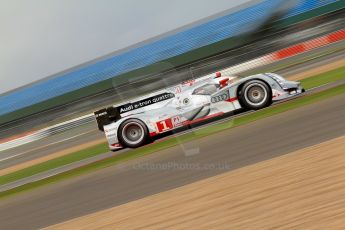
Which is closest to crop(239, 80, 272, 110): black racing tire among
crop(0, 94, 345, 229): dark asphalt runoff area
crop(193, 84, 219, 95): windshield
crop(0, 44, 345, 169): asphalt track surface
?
crop(193, 84, 219, 95): windshield

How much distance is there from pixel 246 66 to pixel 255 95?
1359cm

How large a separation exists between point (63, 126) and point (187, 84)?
14585 millimetres

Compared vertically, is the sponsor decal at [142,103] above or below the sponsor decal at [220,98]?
above

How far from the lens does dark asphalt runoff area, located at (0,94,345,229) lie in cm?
562

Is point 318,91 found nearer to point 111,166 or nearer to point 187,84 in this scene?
point 187,84

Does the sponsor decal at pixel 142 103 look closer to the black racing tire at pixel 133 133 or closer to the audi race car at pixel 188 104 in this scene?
the audi race car at pixel 188 104

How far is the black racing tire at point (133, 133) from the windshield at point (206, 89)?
124 cm

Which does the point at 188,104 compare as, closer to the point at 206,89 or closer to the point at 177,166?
the point at 206,89

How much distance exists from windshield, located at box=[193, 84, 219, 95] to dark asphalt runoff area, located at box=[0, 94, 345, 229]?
1.56 metres

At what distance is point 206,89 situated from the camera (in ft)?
32.6

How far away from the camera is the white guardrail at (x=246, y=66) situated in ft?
76.3

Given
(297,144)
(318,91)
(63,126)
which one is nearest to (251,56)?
(63,126)

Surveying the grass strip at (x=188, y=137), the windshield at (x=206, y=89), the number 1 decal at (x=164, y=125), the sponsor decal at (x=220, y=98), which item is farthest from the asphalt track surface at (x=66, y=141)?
the sponsor decal at (x=220, y=98)

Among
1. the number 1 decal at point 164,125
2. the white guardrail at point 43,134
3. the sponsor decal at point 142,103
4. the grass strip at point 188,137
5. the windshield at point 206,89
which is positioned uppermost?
the white guardrail at point 43,134
